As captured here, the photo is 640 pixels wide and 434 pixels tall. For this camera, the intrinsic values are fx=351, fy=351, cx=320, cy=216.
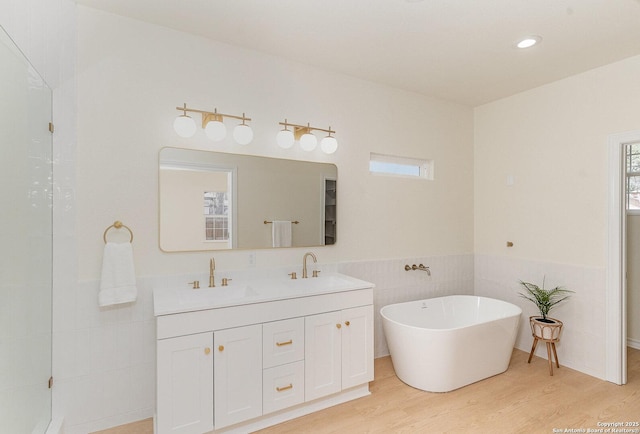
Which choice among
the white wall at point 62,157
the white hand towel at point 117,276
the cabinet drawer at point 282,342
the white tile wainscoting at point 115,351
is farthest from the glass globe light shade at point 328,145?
the white wall at point 62,157

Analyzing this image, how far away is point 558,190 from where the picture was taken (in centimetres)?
342

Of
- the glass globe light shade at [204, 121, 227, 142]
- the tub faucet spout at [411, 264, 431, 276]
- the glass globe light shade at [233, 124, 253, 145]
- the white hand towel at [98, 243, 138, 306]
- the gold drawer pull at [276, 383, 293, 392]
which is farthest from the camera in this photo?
the tub faucet spout at [411, 264, 431, 276]

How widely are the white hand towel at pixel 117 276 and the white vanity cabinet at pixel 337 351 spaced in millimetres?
1202

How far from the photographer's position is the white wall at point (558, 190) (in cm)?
309

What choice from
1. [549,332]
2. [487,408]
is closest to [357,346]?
[487,408]

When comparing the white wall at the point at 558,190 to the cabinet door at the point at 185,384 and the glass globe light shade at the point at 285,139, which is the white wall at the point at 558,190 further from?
the cabinet door at the point at 185,384

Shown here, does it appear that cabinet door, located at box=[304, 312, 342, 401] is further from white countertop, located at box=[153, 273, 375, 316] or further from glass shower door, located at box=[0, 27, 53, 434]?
glass shower door, located at box=[0, 27, 53, 434]

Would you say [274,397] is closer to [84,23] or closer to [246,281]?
[246,281]

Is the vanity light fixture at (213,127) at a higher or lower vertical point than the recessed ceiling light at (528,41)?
lower

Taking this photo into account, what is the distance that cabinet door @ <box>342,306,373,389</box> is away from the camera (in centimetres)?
263

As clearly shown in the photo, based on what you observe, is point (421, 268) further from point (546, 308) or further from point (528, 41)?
point (528, 41)

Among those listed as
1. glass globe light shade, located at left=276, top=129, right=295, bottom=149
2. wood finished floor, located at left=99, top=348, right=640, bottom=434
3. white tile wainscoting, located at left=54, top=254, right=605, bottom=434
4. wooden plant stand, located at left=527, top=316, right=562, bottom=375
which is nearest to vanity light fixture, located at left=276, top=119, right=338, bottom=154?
glass globe light shade, located at left=276, top=129, right=295, bottom=149

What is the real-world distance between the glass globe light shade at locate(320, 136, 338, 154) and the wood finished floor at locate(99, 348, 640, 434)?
204cm

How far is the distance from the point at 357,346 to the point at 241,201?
4.73ft
